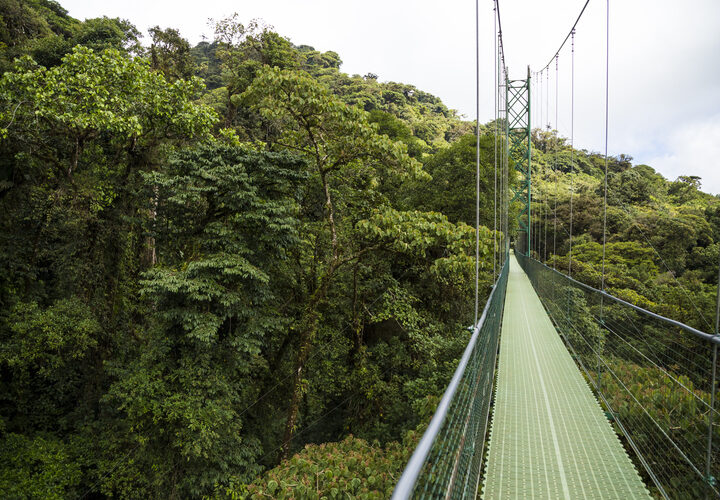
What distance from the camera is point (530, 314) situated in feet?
19.8

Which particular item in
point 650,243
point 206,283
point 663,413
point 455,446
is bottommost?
point 663,413

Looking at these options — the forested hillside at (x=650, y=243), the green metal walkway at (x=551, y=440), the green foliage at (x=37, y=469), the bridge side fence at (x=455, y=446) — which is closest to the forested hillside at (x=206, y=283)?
the green foliage at (x=37, y=469)

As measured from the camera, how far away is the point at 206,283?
4633 mm

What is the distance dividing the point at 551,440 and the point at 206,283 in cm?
401

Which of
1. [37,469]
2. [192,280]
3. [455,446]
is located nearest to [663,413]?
[455,446]

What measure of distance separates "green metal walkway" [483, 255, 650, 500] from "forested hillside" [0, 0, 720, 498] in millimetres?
1273

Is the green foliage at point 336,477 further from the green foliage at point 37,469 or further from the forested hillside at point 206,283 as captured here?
the green foliage at point 37,469

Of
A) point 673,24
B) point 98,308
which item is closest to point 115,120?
point 98,308

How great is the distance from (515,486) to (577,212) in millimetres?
Answer: 17262

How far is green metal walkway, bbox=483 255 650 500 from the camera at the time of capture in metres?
1.84

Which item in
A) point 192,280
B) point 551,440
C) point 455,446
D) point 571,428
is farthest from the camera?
point 192,280

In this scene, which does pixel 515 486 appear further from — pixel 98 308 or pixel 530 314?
pixel 98 308

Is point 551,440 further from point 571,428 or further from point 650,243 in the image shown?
point 650,243

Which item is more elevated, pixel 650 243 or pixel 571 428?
pixel 650 243
